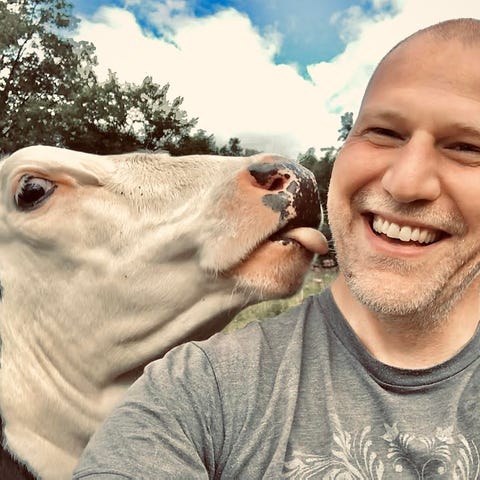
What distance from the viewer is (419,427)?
36.3 inches

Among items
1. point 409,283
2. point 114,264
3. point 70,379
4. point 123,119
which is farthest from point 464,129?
point 123,119

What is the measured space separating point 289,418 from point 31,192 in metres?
1.01

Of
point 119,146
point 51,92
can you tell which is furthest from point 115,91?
point 51,92

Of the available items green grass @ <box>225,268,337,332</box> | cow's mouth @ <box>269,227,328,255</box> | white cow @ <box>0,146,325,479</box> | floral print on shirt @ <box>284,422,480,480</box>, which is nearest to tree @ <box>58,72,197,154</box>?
green grass @ <box>225,268,337,332</box>

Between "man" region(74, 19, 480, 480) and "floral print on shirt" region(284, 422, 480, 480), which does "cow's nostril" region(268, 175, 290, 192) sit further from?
"floral print on shirt" region(284, 422, 480, 480)

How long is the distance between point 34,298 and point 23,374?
0.20 m

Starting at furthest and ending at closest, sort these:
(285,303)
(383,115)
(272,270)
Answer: (285,303) < (272,270) < (383,115)

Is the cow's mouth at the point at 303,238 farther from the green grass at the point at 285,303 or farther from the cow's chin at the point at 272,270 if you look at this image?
the green grass at the point at 285,303

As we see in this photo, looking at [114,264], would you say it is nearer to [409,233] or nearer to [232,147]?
[409,233]

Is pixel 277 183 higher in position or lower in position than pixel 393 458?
higher

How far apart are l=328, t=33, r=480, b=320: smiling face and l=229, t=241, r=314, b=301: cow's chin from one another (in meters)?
0.45

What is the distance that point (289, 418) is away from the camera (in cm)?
92

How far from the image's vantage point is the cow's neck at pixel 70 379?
166cm

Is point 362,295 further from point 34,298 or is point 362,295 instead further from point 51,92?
point 51,92
